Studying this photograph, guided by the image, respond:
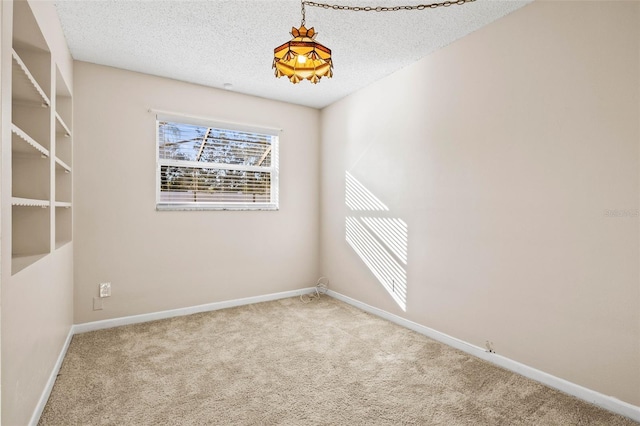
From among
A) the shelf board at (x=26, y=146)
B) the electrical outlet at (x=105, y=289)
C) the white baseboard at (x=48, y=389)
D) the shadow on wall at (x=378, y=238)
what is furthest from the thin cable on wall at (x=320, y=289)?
the shelf board at (x=26, y=146)

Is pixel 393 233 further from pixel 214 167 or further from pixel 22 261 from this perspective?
pixel 22 261

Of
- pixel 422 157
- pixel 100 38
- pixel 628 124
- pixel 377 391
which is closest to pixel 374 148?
pixel 422 157

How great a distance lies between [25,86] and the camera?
1771 millimetres

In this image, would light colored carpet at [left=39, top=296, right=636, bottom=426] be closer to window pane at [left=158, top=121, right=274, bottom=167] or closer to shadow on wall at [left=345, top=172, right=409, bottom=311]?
shadow on wall at [left=345, top=172, right=409, bottom=311]

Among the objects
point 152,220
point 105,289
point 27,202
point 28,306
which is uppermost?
point 27,202

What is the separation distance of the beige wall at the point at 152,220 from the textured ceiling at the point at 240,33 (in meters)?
0.36

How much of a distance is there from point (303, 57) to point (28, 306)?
1862 mm

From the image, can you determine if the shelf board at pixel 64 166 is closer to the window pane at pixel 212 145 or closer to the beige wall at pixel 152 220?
the beige wall at pixel 152 220

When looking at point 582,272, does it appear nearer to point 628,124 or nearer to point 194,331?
point 628,124

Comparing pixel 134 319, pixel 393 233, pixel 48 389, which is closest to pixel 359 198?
pixel 393 233

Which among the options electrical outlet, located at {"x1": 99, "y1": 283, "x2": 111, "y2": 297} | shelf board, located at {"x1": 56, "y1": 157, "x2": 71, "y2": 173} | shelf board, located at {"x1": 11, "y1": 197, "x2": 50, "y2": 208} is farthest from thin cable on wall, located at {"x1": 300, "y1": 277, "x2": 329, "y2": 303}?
shelf board, located at {"x1": 11, "y1": 197, "x2": 50, "y2": 208}

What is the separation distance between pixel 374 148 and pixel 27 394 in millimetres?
3226

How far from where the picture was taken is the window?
3545mm

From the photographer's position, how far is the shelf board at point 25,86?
159cm
